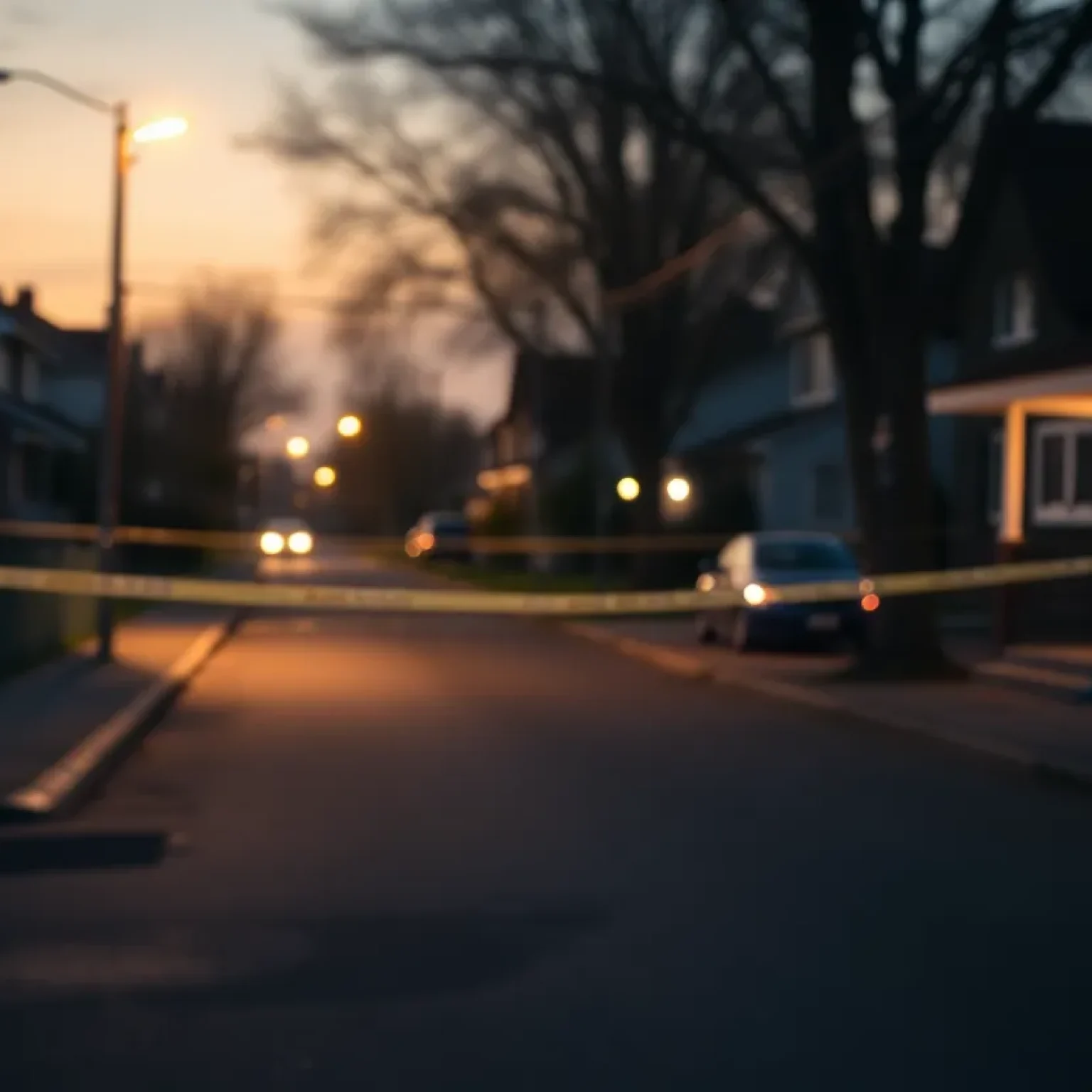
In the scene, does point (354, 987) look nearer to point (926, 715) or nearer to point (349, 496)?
point (926, 715)

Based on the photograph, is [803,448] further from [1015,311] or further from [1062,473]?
[1062,473]

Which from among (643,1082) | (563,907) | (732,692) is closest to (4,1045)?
(643,1082)

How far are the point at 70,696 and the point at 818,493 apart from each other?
94.4 ft

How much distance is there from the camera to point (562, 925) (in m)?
8.90

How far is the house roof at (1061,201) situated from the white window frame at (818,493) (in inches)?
428

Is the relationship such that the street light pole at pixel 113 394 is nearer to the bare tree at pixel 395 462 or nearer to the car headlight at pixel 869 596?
the car headlight at pixel 869 596

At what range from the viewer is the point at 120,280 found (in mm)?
23578

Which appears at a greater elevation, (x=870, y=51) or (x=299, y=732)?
(x=870, y=51)

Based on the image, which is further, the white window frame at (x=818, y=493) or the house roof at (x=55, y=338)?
the house roof at (x=55, y=338)

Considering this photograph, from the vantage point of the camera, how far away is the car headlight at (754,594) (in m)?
23.5

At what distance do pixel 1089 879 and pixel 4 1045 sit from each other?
552cm

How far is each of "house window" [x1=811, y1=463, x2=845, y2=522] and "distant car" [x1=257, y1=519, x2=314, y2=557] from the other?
12340 millimetres

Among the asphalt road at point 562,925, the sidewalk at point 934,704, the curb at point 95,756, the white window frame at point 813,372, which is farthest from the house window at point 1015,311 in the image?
the asphalt road at point 562,925

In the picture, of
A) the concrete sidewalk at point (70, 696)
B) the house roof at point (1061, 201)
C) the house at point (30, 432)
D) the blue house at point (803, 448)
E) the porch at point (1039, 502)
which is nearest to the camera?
the concrete sidewalk at point (70, 696)
